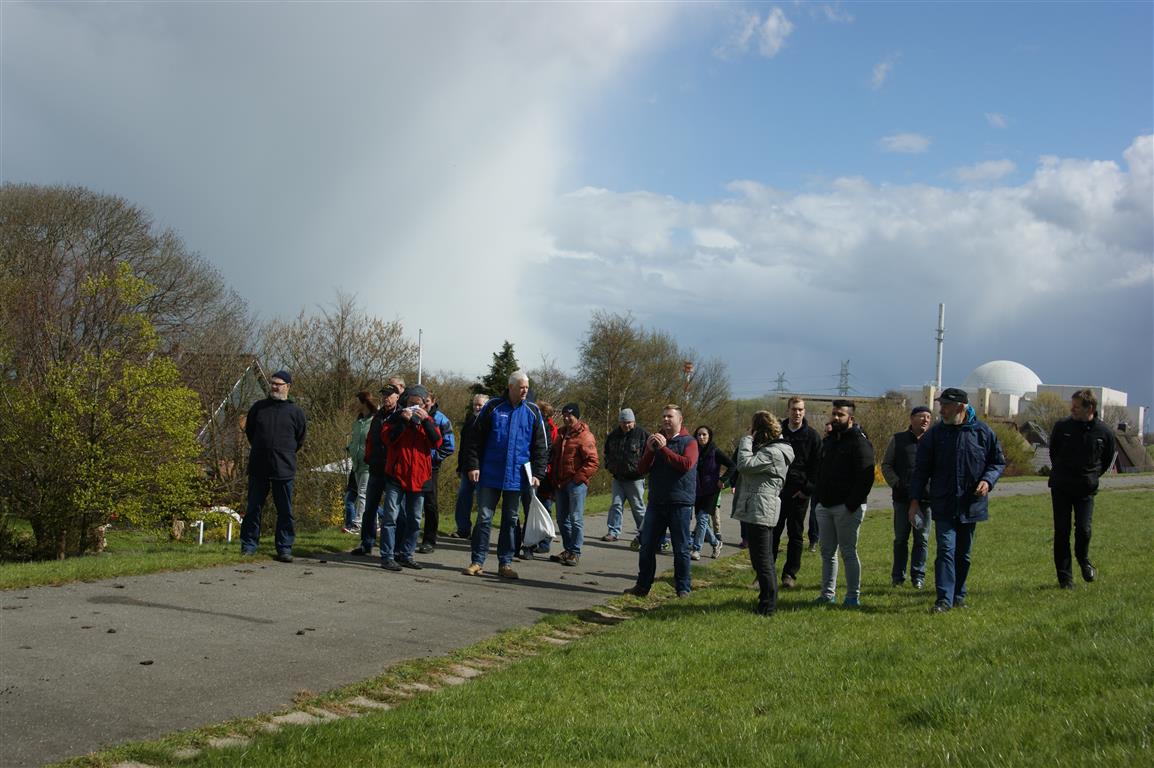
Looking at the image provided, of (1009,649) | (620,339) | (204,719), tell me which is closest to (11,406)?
(204,719)

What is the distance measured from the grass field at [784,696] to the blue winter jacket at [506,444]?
2483mm

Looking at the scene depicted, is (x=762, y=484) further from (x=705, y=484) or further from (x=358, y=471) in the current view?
(x=358, y=471)

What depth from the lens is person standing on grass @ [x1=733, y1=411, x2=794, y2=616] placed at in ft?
32.8

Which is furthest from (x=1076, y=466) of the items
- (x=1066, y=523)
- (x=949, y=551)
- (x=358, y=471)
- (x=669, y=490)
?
(x=358, y=471)

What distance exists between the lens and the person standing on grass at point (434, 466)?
40.9 ft

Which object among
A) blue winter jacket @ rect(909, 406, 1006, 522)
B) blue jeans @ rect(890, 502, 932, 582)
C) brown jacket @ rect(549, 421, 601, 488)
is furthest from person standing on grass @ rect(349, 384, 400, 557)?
blue winter jacket @ rect(909, 406, 1006, 522)

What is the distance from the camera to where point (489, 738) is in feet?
18.4

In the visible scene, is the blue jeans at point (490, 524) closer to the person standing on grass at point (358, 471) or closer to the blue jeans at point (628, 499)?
the person standing on grass at point (358, 471)

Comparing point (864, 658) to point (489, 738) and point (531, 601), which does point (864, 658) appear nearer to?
point (489, 738)

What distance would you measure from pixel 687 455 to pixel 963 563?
2865 mm

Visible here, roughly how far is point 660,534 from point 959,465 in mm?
3141

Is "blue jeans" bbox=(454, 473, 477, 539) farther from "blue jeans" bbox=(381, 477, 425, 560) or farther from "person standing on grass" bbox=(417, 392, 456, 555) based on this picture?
"blue jeans" bbox=(381, 477, 425, 560)

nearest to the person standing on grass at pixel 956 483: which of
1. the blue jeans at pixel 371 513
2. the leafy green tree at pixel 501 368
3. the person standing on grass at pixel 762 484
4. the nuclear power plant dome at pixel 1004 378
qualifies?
the person standing on grass at pixel 762 484

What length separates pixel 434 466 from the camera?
13.2 meters
